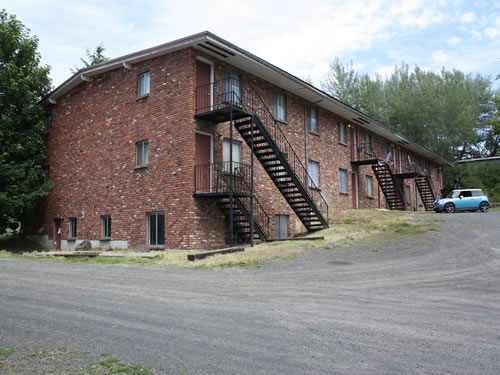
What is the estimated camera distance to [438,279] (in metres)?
8.77

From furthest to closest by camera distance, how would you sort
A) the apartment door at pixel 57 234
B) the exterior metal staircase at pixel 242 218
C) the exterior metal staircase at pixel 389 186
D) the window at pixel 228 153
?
the exterior metal staircase at pixel 389 186, the apartment door at pixel 57 234, the window at pixel 228 153, the exterior metal staircase at pixel 242 218

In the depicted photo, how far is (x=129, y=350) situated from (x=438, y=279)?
6.69 meters

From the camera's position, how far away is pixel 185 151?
15.2 meters

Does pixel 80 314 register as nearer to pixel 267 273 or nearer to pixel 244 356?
pixel 244 356

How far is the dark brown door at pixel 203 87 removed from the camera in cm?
1578

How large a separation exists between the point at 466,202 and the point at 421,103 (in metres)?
19.3

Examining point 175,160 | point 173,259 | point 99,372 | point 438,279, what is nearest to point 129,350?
point 99,372

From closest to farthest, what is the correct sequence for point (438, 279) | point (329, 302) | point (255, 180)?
point (329, 302) → point (438, 279) → point (255, 180)

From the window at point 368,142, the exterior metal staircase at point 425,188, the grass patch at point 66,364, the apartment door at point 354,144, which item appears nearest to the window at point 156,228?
the grass patch at point 66,364

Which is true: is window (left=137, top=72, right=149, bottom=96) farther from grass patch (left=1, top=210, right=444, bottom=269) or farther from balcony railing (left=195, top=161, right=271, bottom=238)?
grass patch (left=1, top=210, right=444, bottom=269)

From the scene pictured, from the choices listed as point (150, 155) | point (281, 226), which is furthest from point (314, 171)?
point (150, 155)

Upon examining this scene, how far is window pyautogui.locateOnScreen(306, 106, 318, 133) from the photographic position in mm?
22062

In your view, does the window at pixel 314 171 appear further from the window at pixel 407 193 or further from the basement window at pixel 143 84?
the window at pixel 407 193

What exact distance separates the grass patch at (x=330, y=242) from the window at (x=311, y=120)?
4.56 m
